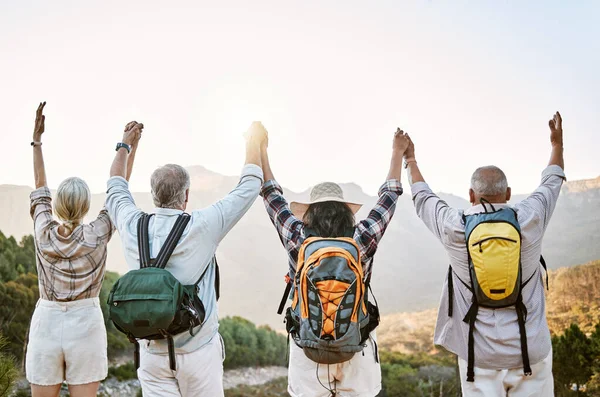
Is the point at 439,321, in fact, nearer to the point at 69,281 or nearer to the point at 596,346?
the point at 69,281

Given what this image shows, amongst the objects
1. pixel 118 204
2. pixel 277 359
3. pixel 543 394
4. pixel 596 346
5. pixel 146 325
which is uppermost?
pixel 118 204

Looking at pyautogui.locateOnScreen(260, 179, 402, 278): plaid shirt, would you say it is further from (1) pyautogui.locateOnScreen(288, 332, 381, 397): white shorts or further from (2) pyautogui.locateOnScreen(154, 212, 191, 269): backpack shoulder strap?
(2) pyautogui.locateOnScreen(154, 212, 191, 269): backpack shoulder strap

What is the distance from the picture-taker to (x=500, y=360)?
10.1 ft

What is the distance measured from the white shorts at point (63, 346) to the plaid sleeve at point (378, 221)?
2082mm

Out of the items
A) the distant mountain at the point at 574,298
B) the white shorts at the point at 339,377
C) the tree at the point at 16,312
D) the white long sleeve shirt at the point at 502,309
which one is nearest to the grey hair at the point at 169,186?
the white shorts at the point at 339,377

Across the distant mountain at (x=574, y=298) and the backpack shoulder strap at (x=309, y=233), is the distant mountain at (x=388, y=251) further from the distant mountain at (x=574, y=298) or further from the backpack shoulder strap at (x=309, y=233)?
the backpack shoulder strap at (x=309, y=233)

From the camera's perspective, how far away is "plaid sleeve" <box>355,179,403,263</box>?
3027 mm

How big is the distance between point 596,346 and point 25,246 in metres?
15.2

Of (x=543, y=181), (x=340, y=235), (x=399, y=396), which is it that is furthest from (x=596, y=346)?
(x=340, y=235)

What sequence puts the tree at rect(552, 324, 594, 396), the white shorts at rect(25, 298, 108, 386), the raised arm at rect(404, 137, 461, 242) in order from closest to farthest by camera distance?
the raised arm at rect(404, 137, 461, 242), the white shorts at rect(25, 298, 108, 386), the tree at rect(552, 324, 594, 396)

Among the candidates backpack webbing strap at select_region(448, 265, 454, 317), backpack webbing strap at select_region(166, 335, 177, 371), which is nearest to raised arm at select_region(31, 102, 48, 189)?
backpack webbing strap at select_region(166, 335, 177, 371)

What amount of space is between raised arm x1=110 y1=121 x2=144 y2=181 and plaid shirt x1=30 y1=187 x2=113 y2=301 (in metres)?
0.41

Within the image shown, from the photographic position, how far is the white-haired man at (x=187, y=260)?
2824mm

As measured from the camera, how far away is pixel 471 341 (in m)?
3.10
